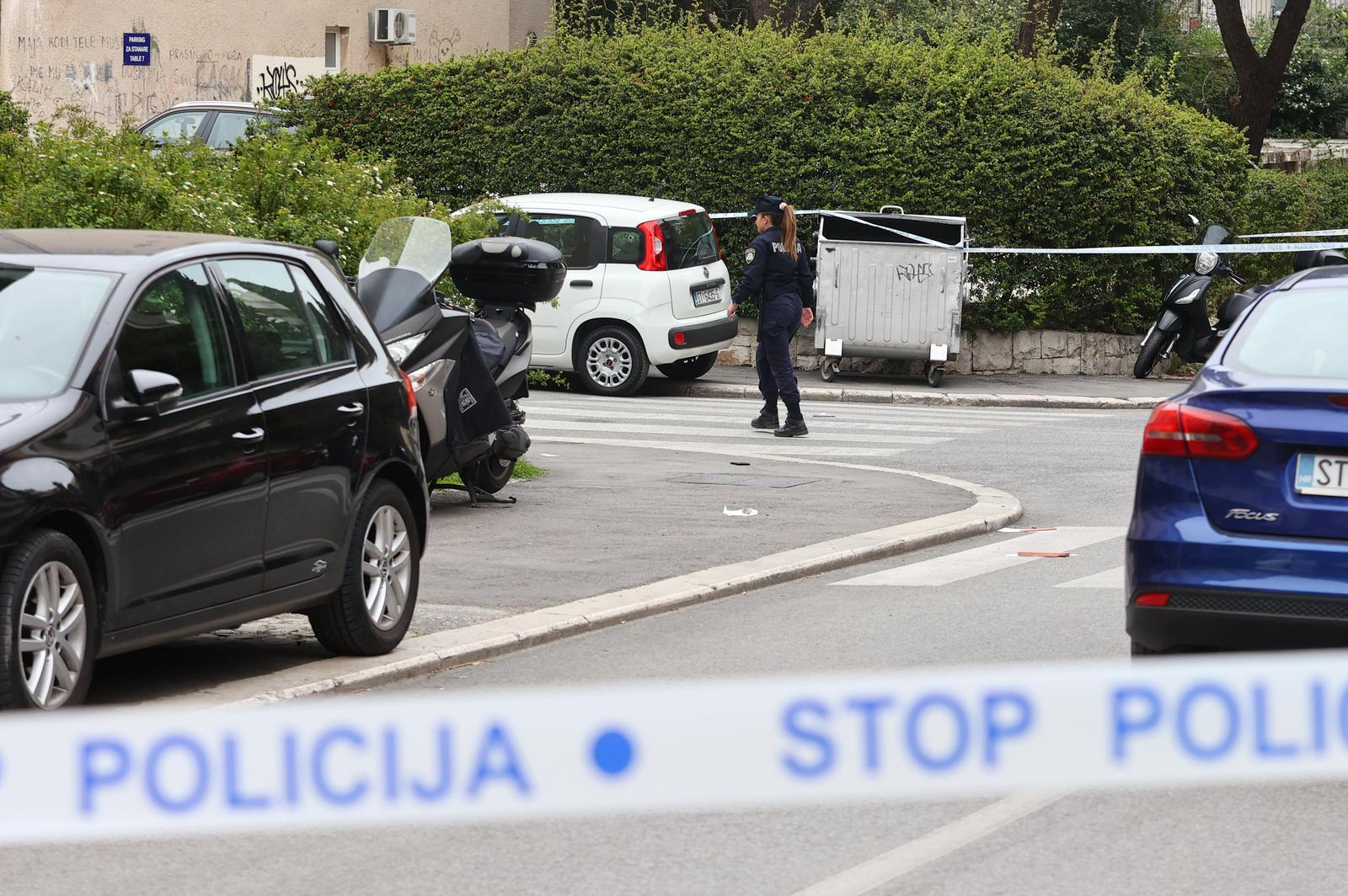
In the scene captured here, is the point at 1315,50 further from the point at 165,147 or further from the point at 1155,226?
the point at 165,147

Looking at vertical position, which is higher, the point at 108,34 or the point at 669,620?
the point at 108,34

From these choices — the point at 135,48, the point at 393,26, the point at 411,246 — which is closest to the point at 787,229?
the point at 411,246

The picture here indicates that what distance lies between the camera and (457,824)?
552 centimetres

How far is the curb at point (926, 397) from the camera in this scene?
2131 cm

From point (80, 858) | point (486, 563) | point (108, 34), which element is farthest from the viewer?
point (108, 34)

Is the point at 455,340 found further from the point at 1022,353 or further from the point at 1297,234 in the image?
the point at 1022,353

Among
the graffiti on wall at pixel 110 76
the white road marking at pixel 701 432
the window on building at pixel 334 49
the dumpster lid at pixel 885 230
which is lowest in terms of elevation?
the white road marking at pixel 701 432

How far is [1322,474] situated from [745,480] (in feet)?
25.8

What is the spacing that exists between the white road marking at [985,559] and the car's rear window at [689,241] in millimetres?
9180

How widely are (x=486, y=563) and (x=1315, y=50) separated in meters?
46.7

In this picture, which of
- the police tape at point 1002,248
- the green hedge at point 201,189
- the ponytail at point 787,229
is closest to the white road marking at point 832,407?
the police tape at point 1002,248

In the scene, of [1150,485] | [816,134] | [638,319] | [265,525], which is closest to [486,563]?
[265,525]

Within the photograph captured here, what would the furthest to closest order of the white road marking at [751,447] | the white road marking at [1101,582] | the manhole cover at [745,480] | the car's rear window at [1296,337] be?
the white road marking at [751,447] < the manhole cover at [745,480] < the white road marking at [1101,582] < the car's rear window at [1296,337]

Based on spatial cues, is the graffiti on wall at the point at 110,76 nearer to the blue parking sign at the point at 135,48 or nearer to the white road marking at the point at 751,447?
the blue parking sign at the point at 135,48
